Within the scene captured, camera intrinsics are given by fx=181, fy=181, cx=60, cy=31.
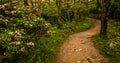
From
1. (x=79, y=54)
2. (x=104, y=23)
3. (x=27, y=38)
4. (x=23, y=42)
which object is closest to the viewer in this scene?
(x=23, y=42)

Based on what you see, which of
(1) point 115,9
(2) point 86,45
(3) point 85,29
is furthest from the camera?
(1) point 115,9

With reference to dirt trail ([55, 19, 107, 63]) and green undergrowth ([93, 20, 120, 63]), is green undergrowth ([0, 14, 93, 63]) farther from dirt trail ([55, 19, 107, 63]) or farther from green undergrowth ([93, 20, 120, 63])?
green undergrowth ([93, 20, 120, 63])

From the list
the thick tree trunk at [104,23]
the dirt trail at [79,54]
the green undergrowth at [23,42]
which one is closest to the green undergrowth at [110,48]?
the dirt trail at [79,54]

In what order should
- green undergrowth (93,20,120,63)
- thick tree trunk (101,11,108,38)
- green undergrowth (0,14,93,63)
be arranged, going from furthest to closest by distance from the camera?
thick tree trunk (101,11,108,38) < green undergrowth (93,20,120,63) < green undergrowth (0,14,93,63)

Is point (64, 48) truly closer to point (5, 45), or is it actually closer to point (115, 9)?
point (5, 45)

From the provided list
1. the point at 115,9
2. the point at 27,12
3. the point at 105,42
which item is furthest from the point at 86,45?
the point at 115,9

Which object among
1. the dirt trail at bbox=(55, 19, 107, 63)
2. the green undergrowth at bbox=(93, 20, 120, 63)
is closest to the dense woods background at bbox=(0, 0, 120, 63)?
the green undergrowth at bbox=(93, 20, 120, 63)

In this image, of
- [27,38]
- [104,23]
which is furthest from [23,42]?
[104,23]

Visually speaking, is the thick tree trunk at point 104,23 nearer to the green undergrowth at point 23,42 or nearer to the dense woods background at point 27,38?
the dense woods background at point 27,38

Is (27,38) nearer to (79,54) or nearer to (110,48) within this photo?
(79,54)

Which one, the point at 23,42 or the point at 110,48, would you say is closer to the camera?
the point at 23,42

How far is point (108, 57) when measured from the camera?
11.0 m

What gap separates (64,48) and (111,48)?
10.3 feet

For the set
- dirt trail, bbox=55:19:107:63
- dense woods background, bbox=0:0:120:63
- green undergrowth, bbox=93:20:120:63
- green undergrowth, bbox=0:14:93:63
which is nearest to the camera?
green undergrowth, bbox=0:14:93:63
